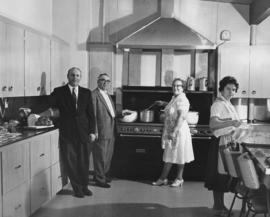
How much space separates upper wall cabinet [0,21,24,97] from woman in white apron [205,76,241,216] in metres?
2.03

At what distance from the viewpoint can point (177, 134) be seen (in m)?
5.39

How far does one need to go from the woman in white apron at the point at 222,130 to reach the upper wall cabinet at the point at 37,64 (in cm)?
202

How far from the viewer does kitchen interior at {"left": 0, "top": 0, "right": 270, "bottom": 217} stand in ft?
15.0

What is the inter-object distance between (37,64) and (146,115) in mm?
1920

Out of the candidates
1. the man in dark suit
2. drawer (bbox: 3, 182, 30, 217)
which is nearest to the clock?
the man in dark suit

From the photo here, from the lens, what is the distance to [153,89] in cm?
628

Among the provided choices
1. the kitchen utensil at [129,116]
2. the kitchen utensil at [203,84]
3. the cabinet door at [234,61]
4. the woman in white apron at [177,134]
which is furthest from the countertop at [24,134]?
the cabinet door at [234,61]

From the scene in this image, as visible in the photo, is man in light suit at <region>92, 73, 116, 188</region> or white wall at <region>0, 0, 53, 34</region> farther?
man in light suit at <region>92, 73, 116, 188</region>

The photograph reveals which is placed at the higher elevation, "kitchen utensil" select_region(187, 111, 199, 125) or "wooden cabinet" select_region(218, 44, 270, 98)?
"wooden cabinet" select_region(218, 44, 270, 98)

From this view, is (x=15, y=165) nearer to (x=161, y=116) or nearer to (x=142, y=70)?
(x=161, y=116)

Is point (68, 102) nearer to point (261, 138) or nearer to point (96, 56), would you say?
point (96, 56)

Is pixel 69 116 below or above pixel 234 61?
below

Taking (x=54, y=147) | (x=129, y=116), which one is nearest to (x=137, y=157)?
(x=129, y=116)

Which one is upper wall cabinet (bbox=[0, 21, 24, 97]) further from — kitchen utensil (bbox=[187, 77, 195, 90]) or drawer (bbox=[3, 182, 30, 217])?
kitchen utensil (bbox=[187, 77, 195, 90])
